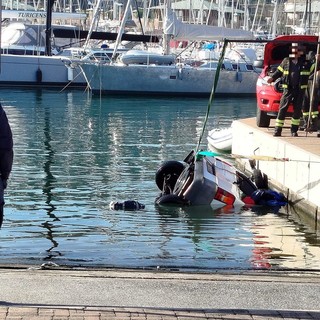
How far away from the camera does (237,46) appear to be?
193ft

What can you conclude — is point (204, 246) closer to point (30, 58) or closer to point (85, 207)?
point (85, 207)

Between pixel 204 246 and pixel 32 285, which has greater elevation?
pixel 32 285

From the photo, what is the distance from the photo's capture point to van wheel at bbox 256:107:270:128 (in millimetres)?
19492

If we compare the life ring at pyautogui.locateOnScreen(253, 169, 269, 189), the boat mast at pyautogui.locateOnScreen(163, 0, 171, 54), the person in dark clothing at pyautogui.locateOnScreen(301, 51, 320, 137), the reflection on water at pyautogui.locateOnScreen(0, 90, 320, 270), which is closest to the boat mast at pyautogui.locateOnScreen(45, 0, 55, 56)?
the boat mast at pyautogui.locateOnScreen(163, 0, 171, 54)

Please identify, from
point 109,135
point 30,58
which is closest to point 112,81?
point 30,58

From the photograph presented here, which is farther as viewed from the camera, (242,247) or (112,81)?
(112,81)

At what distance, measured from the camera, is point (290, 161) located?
15.9 meters

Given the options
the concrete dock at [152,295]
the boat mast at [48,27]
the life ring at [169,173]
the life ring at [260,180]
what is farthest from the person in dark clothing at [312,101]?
the boat mast at [48,27]

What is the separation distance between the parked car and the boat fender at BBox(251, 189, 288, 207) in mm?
2765

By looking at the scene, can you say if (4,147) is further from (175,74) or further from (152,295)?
(175,74)

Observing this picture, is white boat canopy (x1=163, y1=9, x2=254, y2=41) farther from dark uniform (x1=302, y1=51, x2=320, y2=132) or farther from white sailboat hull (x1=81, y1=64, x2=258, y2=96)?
dark uniform (x1=302, y1=51, x2=320, y2=132)

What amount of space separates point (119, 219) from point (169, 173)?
87.4 inches

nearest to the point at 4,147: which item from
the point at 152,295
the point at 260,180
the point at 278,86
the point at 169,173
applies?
the point at 152,295

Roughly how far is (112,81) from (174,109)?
28.0ft
